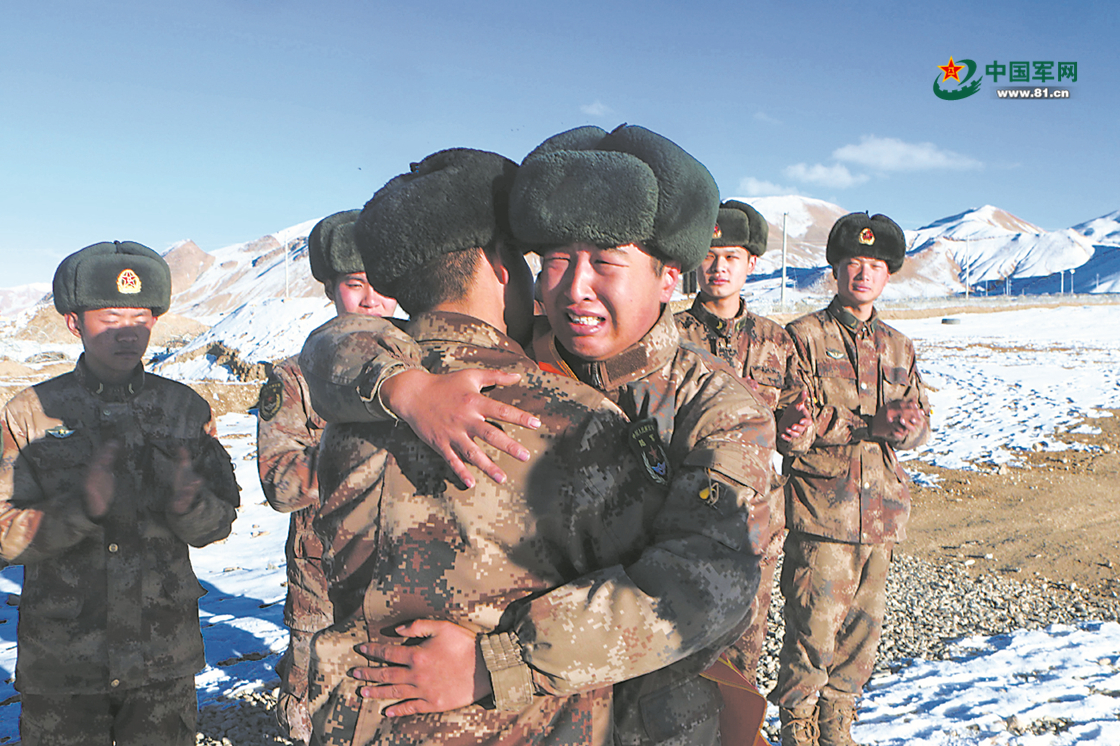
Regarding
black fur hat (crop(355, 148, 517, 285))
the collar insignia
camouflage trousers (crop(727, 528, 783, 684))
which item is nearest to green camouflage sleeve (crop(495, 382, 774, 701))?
black fur hat (crop(355, 148, 517, 285))

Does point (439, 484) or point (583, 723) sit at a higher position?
point (439, 484)

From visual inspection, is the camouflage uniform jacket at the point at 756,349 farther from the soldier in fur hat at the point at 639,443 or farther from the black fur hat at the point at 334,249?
the soldier in fur hat at the point at 639,443

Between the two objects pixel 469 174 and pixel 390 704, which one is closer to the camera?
pixel 390 704

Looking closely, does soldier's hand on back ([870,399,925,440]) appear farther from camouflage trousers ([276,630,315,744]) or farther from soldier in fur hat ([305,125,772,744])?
camouflage trousers ([276,630,315,744])

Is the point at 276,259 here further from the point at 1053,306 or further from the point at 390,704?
the point at 390,704

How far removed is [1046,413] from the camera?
13438mm

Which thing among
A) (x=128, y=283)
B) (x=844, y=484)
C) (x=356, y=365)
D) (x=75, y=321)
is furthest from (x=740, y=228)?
(x=75, y=321)

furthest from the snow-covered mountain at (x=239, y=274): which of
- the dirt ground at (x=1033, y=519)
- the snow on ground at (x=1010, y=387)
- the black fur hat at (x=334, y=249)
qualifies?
the black fur hat at (x=334, y=249)

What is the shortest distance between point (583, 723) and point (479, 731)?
20cm

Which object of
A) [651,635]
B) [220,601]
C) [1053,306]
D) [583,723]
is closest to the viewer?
[651,635]

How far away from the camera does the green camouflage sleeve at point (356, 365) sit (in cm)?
144

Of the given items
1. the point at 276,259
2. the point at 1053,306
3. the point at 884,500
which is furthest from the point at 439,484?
the point at 276,259

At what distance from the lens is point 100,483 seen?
2.67 m

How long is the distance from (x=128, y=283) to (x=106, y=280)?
80 millimetres
